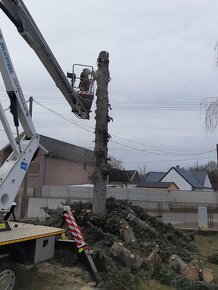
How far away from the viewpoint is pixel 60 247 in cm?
803

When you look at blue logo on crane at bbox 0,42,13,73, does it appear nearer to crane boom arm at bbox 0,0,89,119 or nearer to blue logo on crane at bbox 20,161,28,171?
crane boom arm at bbox 0,0,89,119

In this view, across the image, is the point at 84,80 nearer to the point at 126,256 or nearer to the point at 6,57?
the point at 6,57

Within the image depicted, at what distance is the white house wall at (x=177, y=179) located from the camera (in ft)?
220

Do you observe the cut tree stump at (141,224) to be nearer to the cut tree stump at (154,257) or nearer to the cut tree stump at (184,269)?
the cut tree stump at (154,257)

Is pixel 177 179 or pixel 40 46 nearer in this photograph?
pixel 40 46

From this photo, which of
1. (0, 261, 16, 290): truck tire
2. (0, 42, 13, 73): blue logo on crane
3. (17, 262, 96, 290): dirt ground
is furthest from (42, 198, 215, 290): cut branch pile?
(0, 42, 13, 73): blue logo on crane

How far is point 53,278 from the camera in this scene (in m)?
7.69

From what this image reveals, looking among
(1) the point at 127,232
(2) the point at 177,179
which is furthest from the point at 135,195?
(2) the point at 177,179

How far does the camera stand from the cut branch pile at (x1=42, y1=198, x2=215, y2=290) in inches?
311

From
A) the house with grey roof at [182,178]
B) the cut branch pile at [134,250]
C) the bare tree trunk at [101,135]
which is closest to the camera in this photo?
the cut branch pile at [134,250]

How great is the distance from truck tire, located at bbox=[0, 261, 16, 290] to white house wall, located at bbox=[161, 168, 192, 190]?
62.7 meters

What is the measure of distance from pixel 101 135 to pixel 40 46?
4.48m

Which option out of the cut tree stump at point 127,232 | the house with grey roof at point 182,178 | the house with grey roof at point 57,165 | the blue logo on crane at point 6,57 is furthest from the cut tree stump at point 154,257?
the house with grey roof at point 182,178

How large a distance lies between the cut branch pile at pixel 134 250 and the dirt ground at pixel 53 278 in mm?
475
